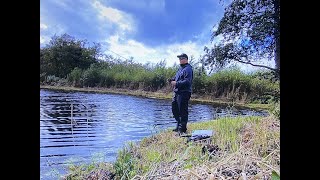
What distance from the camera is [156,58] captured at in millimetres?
1841

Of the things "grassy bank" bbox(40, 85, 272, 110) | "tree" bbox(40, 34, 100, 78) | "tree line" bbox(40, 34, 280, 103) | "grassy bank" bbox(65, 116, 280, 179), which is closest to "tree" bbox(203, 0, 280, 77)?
"tree line" bbox(40, 34, 280, 103)

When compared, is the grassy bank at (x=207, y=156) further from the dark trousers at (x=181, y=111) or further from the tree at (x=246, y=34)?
the tree at (x=246, y=34)

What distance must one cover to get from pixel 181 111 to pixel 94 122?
45cm

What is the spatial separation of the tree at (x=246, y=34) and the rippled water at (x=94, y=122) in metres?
0.29

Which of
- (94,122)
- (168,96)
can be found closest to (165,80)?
(168,96)

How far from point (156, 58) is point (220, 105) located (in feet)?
1.43

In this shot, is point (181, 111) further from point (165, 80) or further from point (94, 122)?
point (94, 122)

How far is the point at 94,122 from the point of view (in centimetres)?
173

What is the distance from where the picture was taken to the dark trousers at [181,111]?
1.81 meters

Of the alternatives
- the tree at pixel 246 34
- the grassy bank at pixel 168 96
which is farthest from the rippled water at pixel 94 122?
the tree at pixel 246 34

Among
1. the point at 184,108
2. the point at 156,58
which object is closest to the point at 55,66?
the point at 156,58

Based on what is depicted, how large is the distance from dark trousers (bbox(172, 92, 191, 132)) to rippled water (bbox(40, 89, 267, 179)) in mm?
29
